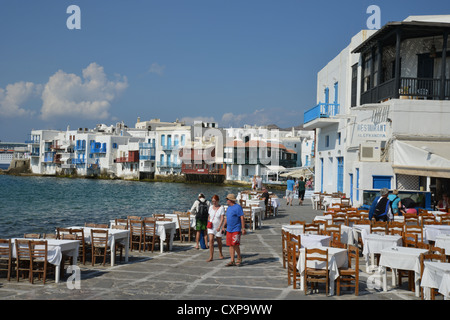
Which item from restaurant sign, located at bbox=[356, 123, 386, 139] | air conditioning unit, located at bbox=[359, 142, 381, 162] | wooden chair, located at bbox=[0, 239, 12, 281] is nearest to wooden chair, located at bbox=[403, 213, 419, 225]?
restaurant sign, located at bbox=[356, 123, 386, 139]

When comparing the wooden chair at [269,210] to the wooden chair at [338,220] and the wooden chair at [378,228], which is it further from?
the wooden chair at [378,228]

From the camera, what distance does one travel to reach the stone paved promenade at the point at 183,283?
29.3 feet

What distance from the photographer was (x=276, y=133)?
318 feet

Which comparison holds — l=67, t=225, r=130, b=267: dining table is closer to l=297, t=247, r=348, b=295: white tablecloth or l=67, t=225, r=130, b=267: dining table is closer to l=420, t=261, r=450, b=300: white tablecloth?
l=297, t=247, r=348, b=295: white tablecloth

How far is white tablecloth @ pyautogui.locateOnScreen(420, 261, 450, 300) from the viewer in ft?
24.8

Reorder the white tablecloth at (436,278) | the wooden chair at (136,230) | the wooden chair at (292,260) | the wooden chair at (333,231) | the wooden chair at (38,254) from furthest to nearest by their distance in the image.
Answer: the wooden chair at (136,230) < the wooden chair at (333,231) < the wooden chair at (38,254) < the wooden chair at (292,260) < the white tablecloth at (436,278)

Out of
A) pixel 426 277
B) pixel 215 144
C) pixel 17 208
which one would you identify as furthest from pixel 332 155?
pixel 215 144

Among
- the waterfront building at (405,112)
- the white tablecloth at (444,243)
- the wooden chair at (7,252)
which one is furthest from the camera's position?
the waterfront building at (405,112)

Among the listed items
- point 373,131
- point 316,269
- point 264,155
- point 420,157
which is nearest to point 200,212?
point 316,269

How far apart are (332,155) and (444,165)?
492 inches

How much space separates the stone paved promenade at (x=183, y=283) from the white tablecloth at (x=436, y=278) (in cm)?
77

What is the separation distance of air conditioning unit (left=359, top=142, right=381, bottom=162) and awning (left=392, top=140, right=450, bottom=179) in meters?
1.03

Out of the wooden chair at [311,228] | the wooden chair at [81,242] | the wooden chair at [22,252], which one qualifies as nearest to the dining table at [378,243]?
the wooden chair at [311,228]
